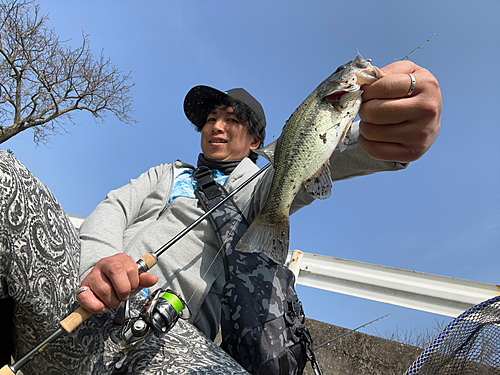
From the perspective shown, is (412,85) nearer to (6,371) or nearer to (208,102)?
(6,371)

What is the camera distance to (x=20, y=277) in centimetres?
120

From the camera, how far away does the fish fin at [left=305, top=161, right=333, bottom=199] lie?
146 cm

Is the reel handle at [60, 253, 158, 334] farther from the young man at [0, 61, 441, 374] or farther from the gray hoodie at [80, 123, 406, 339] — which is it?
the gray hoodie at [80, 123, 406, 339]

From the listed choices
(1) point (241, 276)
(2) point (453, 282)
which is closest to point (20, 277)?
(1) point (241, 276)

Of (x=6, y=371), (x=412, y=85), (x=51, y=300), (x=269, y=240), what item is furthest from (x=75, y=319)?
(x=412, y=85)

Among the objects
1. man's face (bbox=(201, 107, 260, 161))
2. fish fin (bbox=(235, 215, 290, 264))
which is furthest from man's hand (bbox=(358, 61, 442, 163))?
man's face (bbox=(201, 107, 260, 161))

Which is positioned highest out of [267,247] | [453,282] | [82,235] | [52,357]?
[453,282]

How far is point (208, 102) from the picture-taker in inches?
135

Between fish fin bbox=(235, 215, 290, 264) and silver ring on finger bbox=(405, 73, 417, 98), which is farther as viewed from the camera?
fish fin bbox=(235, 215, 290, 264)

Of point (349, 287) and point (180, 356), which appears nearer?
point (180, 356)

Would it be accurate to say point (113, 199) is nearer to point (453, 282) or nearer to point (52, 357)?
point (52, 357)

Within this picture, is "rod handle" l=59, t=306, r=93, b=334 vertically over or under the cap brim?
under

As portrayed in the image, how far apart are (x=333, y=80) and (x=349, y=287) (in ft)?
8.43

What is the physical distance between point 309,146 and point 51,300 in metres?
1.33
